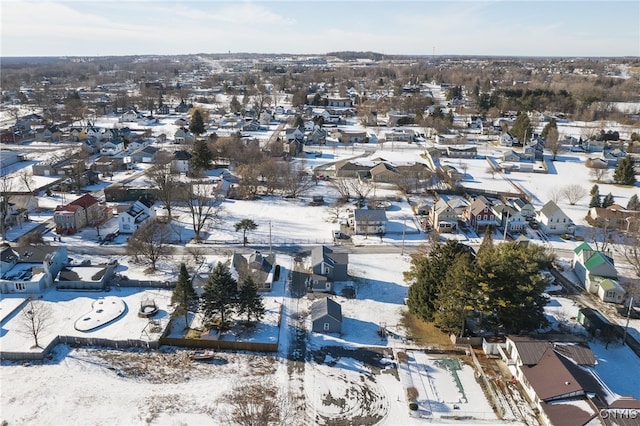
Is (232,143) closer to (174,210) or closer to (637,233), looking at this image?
(174,210)

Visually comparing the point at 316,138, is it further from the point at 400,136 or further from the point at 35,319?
the point at 35,319

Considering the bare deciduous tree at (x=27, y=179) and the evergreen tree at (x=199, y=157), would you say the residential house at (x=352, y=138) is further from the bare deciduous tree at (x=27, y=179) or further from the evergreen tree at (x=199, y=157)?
the bare deciduous tree at (x=27, y=179)

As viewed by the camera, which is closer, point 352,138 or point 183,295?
point 183,295

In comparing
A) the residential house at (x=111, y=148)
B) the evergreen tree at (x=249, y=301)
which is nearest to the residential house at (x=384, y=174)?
the evergreen tree at (x=249, y=301)

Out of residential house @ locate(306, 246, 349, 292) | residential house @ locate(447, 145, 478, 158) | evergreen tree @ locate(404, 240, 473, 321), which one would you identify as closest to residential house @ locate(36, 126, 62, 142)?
residential house @ locate(306, 246, 349, 292)

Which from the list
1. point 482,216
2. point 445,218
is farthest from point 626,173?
point 445,218
